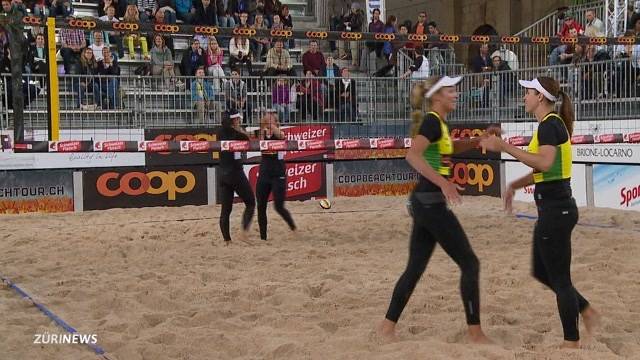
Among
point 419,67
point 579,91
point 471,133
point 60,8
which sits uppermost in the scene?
point 60,8

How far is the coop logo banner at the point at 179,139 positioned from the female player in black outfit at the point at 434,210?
9786 mm

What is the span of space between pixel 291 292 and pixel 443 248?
2.11 metres

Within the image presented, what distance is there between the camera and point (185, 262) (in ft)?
27.8

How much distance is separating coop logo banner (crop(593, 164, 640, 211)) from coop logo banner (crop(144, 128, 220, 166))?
22.1 feet

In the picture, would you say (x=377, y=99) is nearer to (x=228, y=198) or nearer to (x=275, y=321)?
(x=228, y=198)

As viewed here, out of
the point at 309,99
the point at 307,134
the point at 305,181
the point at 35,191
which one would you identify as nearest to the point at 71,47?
the point at 35,191

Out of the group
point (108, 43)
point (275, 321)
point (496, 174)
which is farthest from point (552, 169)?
point (108, 43)

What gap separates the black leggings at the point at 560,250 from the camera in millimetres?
4707

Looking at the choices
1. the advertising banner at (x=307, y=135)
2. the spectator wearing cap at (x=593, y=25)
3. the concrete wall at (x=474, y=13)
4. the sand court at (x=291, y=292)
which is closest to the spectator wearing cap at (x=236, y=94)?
the advertising banner at (x=307, y=135)

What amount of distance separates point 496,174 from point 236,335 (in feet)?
35.4

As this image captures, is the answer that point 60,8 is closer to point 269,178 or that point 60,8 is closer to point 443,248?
point 269,178

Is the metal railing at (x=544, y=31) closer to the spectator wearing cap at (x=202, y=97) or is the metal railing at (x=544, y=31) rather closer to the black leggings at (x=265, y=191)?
the spectator wearing cap at (x=202, y=97)

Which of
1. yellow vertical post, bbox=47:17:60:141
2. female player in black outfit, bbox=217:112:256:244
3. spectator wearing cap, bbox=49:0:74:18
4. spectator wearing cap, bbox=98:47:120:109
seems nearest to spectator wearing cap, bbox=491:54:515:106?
female player in black outfit, bbox=217:112:256:244

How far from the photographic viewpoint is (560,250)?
15.5 ft
